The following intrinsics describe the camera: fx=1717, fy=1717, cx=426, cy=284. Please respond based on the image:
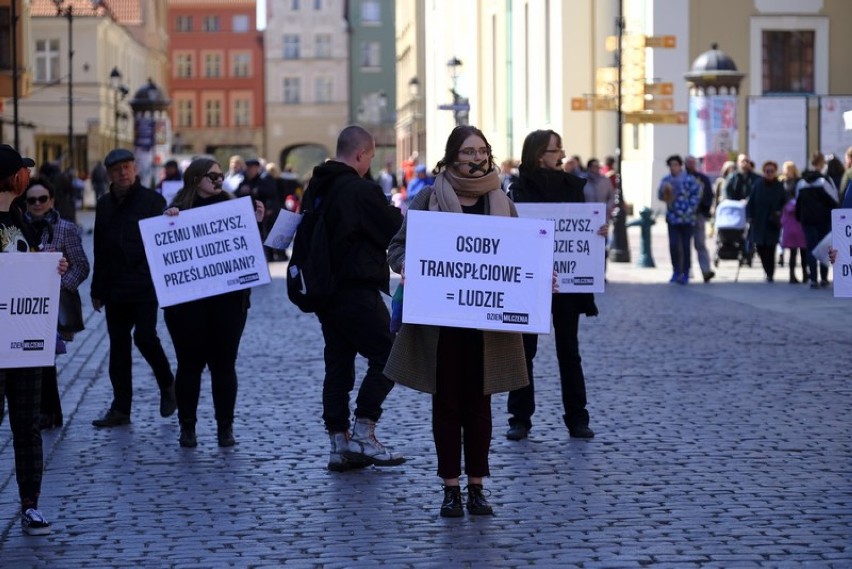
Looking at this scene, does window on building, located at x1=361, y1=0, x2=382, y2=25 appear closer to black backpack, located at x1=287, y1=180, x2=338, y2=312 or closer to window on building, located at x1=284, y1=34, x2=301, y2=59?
window on building, located at x1=284, y1=34, x2=301, y2=59

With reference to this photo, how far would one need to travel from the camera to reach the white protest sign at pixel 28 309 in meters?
7.51

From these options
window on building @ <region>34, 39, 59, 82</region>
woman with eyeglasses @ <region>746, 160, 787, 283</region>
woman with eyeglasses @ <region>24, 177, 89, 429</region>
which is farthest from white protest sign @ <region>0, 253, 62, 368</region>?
window on building @ <region>34, 39, 59, 82</region>

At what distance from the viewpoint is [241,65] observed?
119m

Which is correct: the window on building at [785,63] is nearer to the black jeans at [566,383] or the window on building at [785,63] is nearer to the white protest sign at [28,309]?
the black jeans at [566,383]

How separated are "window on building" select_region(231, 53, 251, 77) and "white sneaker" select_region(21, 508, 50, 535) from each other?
369 feet

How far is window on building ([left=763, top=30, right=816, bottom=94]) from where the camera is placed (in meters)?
49.4

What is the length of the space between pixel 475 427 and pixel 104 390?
5.73m

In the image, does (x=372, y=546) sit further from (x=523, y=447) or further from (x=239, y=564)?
(x=523, y=447)

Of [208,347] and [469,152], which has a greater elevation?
[469,152]

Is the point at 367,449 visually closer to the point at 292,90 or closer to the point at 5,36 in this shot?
the point at 5,36

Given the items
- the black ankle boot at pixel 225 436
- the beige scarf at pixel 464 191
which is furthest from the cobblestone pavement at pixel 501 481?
the beige scarf at pixel 464 191

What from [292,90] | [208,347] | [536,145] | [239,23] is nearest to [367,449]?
[208,347]

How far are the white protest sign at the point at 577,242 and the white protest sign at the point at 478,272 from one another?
251cm

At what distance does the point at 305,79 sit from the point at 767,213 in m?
93.4
